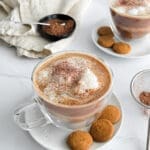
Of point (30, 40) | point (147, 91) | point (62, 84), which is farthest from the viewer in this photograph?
point (30, 40)

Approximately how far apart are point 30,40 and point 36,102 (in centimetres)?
23

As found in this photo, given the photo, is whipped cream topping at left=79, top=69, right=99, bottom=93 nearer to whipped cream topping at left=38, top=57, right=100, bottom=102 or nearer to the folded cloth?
whipped cream topping at left=38, top=57, right=100, bottom=102

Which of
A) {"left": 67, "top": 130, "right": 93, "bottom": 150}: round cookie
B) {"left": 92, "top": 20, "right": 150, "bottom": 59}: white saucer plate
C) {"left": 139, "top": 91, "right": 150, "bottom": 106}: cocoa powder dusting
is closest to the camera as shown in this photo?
{"left": 67, "top": 130, "right": 93, "bottom": 150}: round cookie

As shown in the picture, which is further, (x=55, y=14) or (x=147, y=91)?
(x=55, y=14)

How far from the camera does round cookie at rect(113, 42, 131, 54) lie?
860mm

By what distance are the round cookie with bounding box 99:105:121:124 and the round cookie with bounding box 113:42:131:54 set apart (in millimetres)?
197

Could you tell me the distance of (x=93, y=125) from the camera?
2.20 feet

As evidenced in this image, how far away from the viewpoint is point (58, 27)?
0.92 metres

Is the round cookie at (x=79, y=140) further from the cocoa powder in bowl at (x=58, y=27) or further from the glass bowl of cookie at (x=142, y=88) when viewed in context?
the cocoa powder in bowl at (x=58, y=27)

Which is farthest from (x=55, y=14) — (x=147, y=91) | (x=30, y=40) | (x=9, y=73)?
(x=147, y=91)

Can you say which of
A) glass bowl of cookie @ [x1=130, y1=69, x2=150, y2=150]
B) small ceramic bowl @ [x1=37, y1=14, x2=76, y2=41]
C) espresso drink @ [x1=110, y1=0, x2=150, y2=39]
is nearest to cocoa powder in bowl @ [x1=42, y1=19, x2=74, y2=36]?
small ceramic bowl @ [x1=37, y1=14, x2=76, y2=41]

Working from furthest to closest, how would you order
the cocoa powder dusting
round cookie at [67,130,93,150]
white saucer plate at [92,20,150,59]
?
white saucer plate at [92,20,150,59] → the cocoa powder dusting → round cookie at [67,130,93,150]

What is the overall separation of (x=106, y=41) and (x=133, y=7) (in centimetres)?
10

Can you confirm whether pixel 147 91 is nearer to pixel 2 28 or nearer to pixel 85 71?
pixel 85 71
